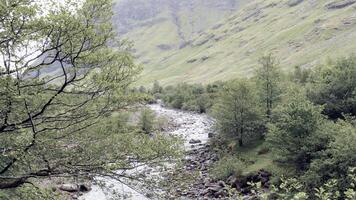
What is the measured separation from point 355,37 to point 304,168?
136584 mm

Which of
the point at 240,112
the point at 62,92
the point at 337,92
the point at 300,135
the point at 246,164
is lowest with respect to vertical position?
the point at 246,164

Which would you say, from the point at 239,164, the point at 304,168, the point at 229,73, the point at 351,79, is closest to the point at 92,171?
the point at 304,168

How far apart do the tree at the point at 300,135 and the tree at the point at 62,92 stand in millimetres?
23064

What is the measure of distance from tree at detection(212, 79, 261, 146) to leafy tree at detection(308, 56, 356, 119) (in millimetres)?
10365

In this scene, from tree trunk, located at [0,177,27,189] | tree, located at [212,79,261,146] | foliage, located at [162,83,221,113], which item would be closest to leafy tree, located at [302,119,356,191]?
tree trunk, located at [0,177,27,189]

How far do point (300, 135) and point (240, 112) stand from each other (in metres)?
21.1

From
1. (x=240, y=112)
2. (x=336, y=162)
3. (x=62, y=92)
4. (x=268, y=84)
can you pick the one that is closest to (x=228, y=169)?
(x=240, y=112)

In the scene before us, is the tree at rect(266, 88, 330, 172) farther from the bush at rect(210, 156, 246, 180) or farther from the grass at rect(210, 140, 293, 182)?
the bush at rect(210, 156, 246, 180)

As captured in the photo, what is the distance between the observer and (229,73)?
19675 centimetres

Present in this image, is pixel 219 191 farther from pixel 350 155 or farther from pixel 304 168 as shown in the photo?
pixel 350 155

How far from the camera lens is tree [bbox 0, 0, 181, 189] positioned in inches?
603

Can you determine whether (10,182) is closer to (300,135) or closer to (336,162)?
(336,162)

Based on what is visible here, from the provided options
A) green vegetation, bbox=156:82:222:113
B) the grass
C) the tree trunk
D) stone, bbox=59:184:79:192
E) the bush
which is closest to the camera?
the tree trunk

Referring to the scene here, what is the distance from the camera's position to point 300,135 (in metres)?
38.6
